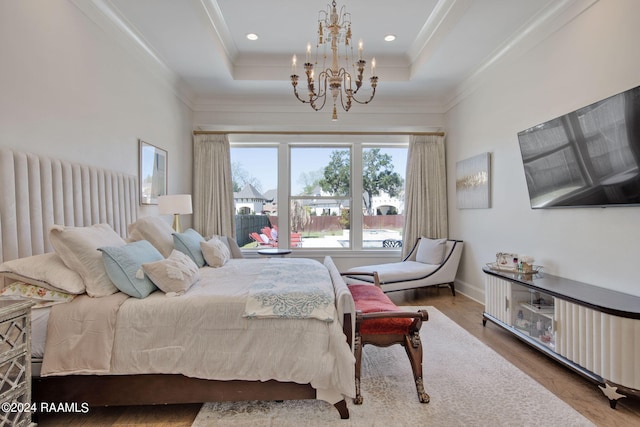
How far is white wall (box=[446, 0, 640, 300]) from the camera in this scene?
Result: 2334mm

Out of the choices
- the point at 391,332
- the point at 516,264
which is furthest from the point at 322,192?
the point at 391,332

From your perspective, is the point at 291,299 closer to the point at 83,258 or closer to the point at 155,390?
the point at 155,390

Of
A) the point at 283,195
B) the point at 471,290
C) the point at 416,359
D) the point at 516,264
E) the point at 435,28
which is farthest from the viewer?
the point at 283,195

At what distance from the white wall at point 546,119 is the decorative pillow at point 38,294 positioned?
3.65m

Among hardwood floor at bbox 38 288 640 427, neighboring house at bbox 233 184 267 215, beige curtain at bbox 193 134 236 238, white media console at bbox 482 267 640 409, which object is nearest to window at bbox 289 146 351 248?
neighboring house at bbox 233 184 267 215

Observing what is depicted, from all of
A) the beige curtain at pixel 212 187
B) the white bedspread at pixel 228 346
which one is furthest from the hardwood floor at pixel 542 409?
the beige curtain at pixel 212 187

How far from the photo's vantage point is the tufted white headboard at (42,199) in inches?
75.0

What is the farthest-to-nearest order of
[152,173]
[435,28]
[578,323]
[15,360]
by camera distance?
[152,173] → [435,28] → [578,323] → [15,360]

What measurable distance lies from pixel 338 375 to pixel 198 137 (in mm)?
4494

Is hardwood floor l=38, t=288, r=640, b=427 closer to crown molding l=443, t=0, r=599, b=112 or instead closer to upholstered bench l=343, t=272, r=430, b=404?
upholstered bench l=343, t=272, r=430, b=404

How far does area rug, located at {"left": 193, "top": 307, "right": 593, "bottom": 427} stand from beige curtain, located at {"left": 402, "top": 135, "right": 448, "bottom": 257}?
9.54ft

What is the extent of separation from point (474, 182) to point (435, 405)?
3.16 meters

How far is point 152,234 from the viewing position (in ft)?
9.15

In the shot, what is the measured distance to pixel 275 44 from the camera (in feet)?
13.5
